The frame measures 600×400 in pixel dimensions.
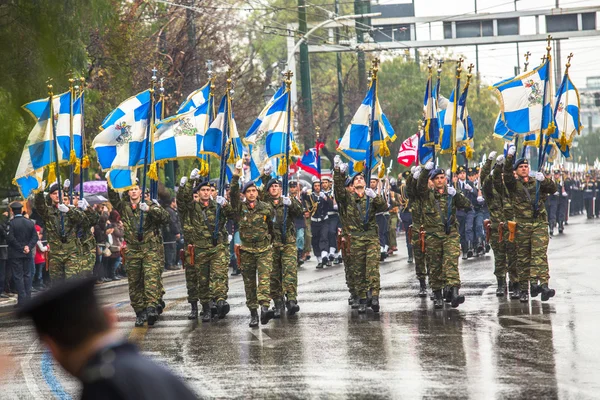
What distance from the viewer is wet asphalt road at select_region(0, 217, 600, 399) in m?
9.02

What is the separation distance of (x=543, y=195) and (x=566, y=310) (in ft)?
6.43

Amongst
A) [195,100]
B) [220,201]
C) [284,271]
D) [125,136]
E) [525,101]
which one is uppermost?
[195,100]

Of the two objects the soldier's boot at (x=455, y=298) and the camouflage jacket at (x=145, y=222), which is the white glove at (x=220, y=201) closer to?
the camouflage jacket at (x=145, y=222)

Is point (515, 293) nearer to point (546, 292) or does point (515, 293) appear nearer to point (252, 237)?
point (546, 292)

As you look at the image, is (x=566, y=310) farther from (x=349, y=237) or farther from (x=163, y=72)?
(x=163, y=72)

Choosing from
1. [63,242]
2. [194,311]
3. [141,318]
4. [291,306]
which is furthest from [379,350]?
[63,242]

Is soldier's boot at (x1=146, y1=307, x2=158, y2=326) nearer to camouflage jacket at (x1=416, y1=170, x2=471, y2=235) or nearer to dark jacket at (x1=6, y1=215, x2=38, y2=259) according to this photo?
camouflage jacket at (x1=416, y1=170, x2=471, y2=235)

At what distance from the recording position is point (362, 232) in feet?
48.4

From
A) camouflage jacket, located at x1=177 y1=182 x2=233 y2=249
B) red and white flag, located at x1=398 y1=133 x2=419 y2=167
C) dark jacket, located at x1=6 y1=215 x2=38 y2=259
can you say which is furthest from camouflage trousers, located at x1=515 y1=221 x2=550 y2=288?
red and white flag, located at x1=398 y1=133 x2=419 y2=167

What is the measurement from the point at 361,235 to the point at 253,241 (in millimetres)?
1477

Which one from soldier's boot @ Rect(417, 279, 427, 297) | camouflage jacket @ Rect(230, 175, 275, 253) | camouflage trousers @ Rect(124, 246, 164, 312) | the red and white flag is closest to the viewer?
camouflage jacket @ Rect(230, 175, 275, 253)

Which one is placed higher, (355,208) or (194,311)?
(355,208)

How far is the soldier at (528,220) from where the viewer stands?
1473 cm

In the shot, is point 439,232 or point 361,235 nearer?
point 361,235
